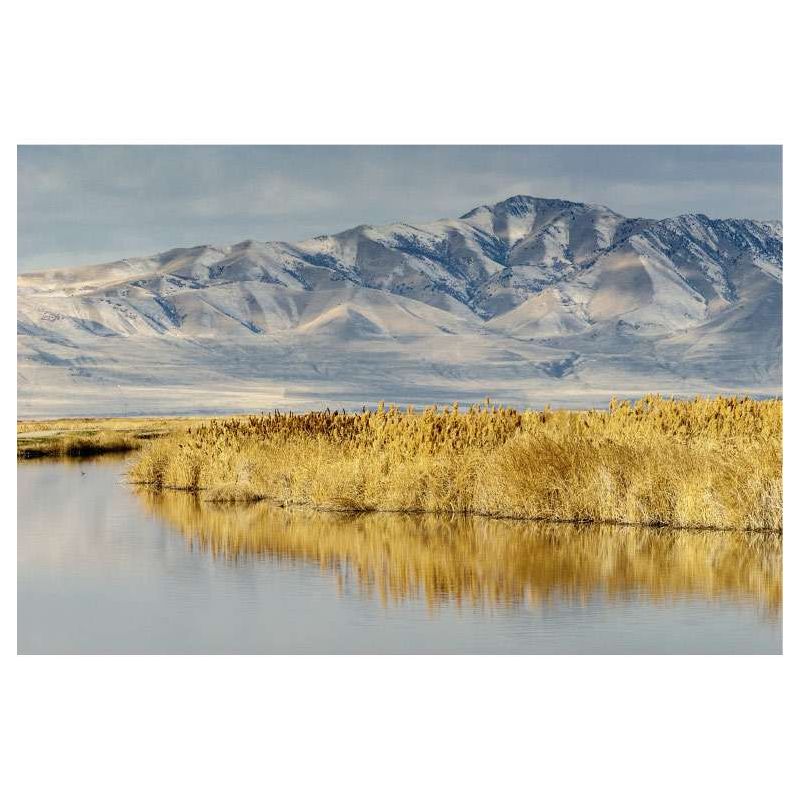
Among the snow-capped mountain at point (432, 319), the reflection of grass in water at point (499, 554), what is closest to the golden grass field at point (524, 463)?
the reflection of grass in water at point (499, 554)

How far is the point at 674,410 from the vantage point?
20750 mm

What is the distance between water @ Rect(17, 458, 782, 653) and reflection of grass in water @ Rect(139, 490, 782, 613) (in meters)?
0.03

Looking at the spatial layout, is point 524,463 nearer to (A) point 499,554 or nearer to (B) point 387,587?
(A) point 499,554

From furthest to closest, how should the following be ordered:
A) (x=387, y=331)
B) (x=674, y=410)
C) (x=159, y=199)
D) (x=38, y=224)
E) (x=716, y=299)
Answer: (x=387, y=331)
(x=716, y=299)
(x=159, y=199)
(x=38, y=224)
(x=674, y=410)

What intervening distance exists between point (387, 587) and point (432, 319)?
114 feet

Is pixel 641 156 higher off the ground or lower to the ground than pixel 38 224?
higher

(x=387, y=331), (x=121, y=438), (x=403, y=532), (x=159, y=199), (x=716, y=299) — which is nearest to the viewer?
(x=403, y=532)

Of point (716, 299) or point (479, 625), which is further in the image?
point (716, 299)

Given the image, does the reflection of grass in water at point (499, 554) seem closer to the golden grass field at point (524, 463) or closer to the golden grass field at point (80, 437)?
the golden grass field at point (524, 463)

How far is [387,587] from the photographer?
13961mm

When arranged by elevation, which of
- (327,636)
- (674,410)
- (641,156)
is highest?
(641,156)
